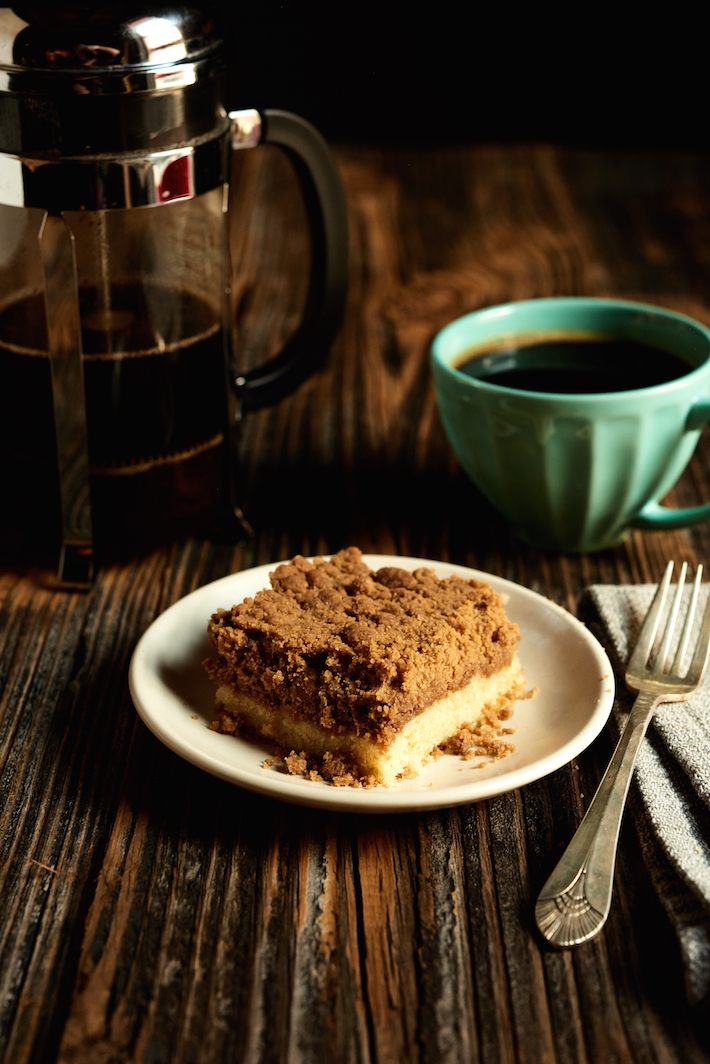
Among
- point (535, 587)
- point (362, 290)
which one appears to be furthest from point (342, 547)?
point (362, 290)

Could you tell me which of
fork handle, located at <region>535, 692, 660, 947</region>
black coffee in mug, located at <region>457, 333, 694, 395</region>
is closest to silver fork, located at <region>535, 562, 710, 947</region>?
fork handle, located at <region>535, 692, 660, 947</region>

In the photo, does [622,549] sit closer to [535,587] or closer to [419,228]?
[535,587]

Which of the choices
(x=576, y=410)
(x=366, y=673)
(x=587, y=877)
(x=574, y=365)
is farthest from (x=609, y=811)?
(x=574, y=365)

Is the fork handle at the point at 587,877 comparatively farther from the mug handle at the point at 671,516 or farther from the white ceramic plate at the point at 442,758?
the mug handle at the point at 671,516

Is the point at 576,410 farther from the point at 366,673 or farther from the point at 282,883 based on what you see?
the point at 282,883

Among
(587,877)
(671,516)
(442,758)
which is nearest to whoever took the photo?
(587,877)

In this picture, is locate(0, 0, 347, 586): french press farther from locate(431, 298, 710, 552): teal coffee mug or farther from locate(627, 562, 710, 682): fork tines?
locate(627, 562, 710, 682): fork tines
